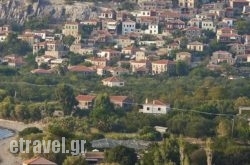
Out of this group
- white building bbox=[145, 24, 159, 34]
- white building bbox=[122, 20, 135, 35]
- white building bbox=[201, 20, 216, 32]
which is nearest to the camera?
white building bbox=[145, 24, 159, 34]

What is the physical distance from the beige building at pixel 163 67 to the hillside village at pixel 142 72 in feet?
0.11

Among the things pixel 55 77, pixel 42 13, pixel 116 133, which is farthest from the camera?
pixel 42 13

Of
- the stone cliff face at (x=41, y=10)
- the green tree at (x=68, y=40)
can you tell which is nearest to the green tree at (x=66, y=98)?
the green tree at (x=68, y=40)

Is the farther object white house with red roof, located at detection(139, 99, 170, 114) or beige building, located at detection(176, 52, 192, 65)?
beige building, located at detection(176, 52, 192, 65)

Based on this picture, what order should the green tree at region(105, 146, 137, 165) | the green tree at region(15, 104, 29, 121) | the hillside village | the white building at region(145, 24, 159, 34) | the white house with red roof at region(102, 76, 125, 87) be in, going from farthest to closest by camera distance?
the white building at region(145, 24, 159, 34) → the white house with red roof at region(102, 76, 125, 87) → the green tree at region(15, 104, 29, 121) → the hillside village → the green tree at region(105, 146, 137, 165)

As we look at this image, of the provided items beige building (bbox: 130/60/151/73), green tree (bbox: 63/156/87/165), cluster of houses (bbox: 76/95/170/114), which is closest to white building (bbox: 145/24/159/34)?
beige building (bbox: 130/60/151/73)

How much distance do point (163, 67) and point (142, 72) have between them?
2.41ft

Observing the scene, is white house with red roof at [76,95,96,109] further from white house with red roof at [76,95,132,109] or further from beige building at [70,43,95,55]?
beige building at [70,43,95,55]

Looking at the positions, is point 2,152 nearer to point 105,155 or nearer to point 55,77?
point 105,155

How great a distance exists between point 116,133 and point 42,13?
19548mm

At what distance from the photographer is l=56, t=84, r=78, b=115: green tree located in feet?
96.0

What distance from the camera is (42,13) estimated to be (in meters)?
45.4

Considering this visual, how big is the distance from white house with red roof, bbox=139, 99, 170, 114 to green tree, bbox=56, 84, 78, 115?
1913 millimetres

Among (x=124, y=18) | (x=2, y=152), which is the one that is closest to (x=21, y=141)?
(x=2, y=152)
